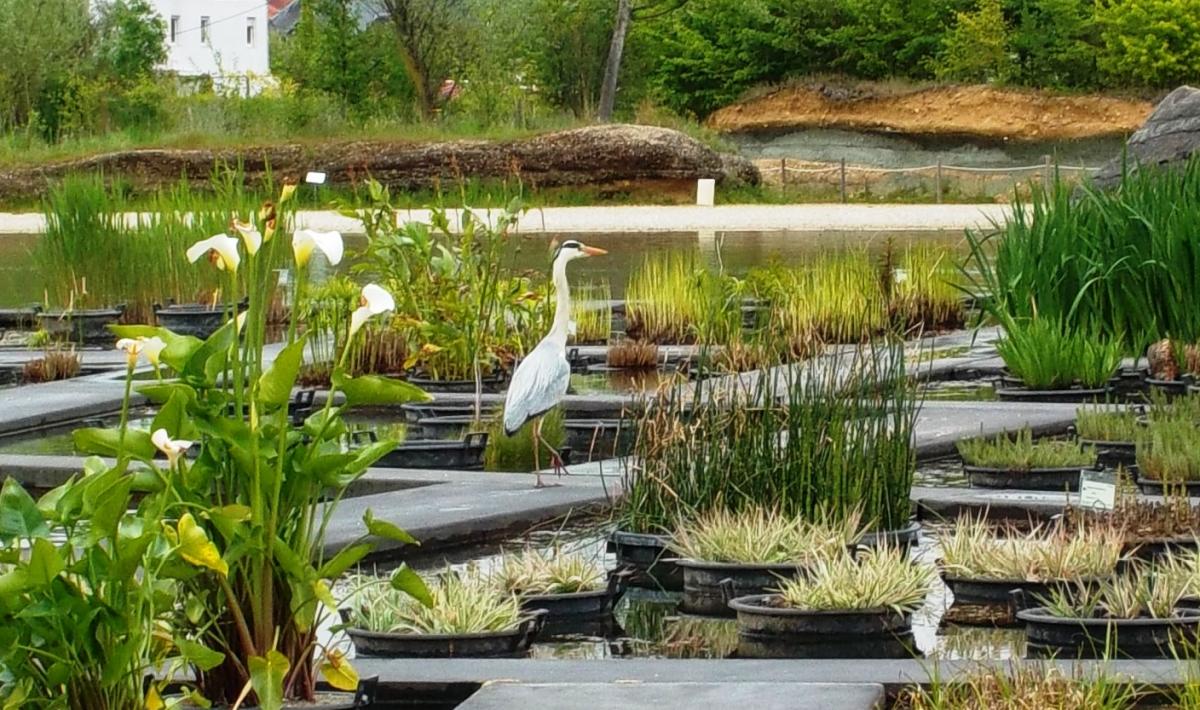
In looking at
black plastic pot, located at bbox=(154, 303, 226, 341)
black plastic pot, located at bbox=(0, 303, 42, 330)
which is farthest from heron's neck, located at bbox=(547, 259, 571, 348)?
black plastic pot, located at bbox=(0, 303, 42, 330)

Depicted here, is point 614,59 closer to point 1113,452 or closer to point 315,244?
point 1113,452

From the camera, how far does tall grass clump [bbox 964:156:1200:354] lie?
10.7 meters

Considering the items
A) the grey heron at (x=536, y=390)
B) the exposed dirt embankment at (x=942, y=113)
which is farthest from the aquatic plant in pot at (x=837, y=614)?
the exposed dirt embankment at (x=942, y=113)

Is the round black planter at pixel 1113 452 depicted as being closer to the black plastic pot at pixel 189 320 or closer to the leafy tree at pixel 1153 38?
the black plastic pot at pixel 189 320

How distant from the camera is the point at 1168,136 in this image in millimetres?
16391

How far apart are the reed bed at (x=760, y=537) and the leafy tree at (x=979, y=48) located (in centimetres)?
4784

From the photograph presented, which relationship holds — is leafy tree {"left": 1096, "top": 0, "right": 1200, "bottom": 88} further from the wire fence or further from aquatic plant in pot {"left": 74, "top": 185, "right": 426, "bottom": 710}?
aquatic plant in pot {"left": 74, "top": 185, "right": 426, "bottom": 710}

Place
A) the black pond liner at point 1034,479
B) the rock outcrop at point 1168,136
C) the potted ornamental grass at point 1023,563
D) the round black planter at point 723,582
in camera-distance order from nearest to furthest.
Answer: the potted ornamental grass at point 1023,563 → the round black planter at point 723,582 → the black pond liner at point 1034,479 → the rock outcrop at point 1168,136

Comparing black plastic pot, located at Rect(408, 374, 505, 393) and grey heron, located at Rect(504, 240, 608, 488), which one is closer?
grey heron, located at Rect(504, 240, 608, 488)

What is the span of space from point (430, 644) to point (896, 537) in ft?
5.94

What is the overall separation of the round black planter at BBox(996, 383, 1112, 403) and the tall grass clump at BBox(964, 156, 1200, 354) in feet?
2.40

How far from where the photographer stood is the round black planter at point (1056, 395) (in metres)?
9.91

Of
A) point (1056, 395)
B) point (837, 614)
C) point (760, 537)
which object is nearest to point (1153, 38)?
point (1056, 395)

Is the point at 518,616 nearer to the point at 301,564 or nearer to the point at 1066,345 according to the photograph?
the point at 301,564
